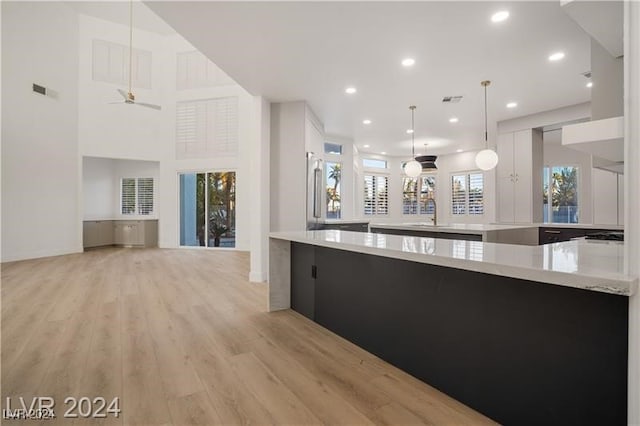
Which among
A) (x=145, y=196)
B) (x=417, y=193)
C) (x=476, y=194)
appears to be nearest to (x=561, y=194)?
(x=476, y=194)

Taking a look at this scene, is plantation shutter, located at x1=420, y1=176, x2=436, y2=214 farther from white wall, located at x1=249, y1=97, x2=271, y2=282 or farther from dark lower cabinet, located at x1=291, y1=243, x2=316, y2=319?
dark lower cabinet, located at x1=291, y1=243, x2=316, y2=319

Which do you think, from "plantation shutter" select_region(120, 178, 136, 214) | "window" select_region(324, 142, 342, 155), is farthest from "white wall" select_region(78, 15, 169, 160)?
"window" select_region(324, 142, 342, 155)

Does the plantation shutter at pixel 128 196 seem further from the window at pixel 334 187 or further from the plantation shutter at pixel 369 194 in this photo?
the plantation shutter at pixel 369 194

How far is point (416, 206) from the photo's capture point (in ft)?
33.6

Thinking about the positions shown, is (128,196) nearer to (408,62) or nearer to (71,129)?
(71,129)

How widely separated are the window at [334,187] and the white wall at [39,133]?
5987 mm

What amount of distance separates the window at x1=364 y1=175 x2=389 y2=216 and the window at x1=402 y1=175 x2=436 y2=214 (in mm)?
615

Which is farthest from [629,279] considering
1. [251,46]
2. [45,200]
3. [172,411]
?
[45,200]

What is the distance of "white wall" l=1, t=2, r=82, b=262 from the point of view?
252 inches

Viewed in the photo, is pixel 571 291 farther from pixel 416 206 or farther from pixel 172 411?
pixel 416 206

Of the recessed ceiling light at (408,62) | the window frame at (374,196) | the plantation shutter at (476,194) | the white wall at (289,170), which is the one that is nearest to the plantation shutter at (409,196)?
the window frame at (374,196)

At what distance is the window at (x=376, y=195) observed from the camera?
31.9 ft

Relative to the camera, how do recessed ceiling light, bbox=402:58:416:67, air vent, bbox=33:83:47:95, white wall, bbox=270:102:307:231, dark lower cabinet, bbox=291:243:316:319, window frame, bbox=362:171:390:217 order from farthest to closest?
window frame, bbox=362:171:390:217
air vent, bbox=33:83:47:95
white wall, bbox=270:102:307:231
recessed ceiling light, bbox=402:58:416:67
dark lower cabinet, bbox=291:243:316:319

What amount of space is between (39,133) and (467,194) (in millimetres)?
10539
